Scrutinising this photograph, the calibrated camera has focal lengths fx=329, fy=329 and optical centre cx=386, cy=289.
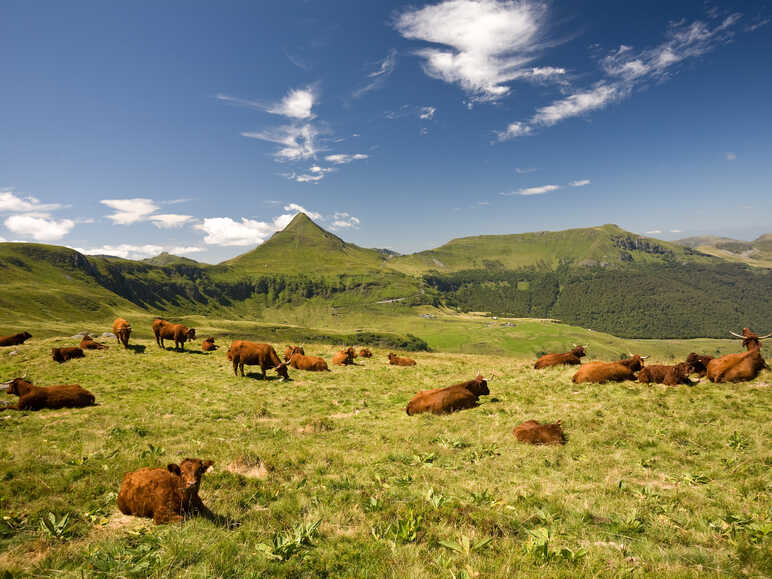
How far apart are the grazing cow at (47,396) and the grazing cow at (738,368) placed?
2901cm

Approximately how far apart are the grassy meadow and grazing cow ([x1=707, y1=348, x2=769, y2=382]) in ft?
1.45

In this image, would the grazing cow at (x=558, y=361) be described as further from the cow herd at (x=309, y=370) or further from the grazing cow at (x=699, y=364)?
the grazing cow at (x=699, y=364)

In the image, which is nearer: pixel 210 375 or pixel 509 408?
pixel 509 408

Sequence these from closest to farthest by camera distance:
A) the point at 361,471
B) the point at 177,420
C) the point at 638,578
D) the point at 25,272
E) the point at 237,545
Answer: the point at 638,578 → the point at 237,545 → the point at 361,471 → the point at 177,420 → the point at 25,272

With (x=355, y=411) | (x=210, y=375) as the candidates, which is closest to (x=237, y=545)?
(x=355, y=411)

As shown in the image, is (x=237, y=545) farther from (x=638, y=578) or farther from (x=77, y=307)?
(x=77, y=307)

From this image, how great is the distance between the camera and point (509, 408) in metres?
15.4

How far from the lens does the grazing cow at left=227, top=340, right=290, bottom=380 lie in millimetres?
23812

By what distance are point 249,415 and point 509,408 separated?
12340 mm

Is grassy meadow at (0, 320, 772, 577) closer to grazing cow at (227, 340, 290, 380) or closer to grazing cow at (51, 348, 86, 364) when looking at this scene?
grazing cow at (227, 340, 290, 380)

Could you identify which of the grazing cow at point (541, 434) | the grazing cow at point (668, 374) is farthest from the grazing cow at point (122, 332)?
the grazing cow at point (668, 374)

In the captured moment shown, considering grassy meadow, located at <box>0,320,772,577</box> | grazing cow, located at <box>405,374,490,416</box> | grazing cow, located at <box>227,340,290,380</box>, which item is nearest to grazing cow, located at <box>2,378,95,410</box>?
grassy meadow, located at <box>0,320,772,577</box>

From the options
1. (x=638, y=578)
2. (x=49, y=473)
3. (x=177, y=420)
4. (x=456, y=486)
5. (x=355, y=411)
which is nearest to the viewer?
(x=638, y=578)

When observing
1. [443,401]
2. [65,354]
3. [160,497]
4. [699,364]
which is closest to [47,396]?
[65,354]
